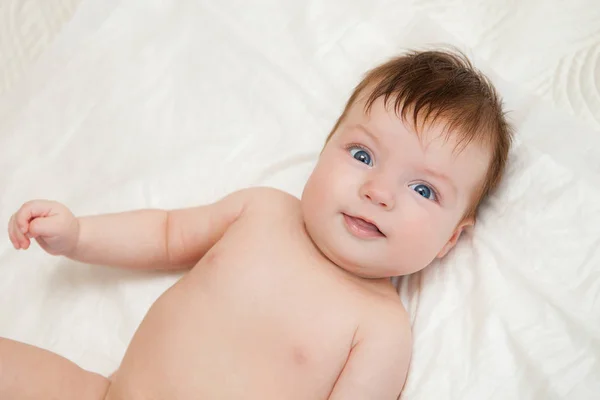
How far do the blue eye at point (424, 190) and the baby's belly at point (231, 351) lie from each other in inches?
9.7

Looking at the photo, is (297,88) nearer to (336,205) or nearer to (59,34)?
(336,205)

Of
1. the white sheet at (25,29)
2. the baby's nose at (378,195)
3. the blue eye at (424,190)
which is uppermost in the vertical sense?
the blue eye at (424,190)

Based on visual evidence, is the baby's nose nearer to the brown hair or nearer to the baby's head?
the baby's head

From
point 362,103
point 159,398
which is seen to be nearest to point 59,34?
point 362,103

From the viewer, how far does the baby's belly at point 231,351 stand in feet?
3.37

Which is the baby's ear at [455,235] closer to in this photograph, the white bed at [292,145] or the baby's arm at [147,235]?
the white bed at [292,145]

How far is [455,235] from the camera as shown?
116 cm

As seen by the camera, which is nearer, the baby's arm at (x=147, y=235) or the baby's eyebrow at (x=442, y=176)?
the baby's eyebrow at (x=442, y=176)

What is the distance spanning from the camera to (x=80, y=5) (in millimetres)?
1522

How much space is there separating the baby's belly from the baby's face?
0.44ft

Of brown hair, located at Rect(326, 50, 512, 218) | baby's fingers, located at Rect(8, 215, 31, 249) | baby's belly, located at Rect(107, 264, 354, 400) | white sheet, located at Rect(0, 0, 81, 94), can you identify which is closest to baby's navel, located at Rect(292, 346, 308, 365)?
baby's belly, located at Rect(107, 264, 354, 400)

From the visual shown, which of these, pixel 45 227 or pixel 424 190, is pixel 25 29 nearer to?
pixel 45 227

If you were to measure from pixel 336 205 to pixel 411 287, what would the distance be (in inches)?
9.9

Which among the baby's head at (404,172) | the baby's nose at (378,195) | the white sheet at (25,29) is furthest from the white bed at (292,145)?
the baby's nose at (378,195)
